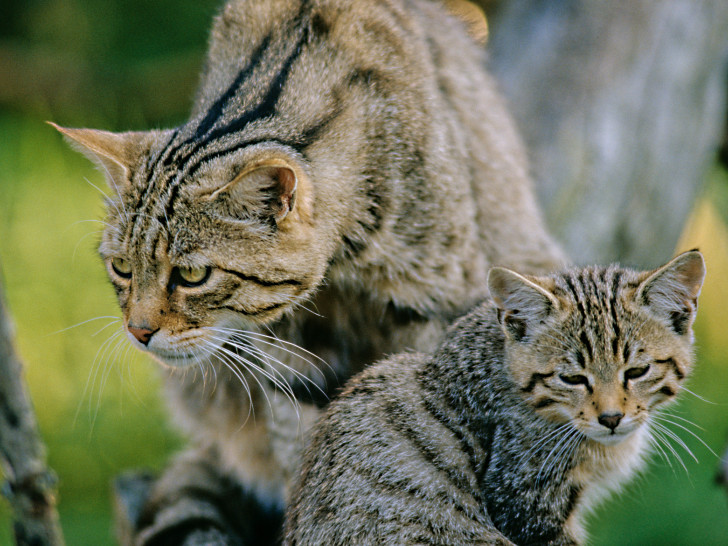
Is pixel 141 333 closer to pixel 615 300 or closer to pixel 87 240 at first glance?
pixel 615 300

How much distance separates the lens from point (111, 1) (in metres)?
6.52

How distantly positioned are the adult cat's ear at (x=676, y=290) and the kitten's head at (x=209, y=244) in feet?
3.59

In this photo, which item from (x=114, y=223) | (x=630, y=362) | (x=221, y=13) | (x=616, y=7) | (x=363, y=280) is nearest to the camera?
(x=630, y=362)

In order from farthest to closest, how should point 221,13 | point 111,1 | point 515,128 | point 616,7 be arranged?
point 111,1 → point 616,7 → point 515,128 → point 221,13

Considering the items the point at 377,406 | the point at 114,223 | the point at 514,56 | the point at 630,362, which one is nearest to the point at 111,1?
the point at 514,56

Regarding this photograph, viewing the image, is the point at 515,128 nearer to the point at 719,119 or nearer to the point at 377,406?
the point at 719,119

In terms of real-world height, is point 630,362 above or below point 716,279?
above

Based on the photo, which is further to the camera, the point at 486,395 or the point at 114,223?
the point at 114,223

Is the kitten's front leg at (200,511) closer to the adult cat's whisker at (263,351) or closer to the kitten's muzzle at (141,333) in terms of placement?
the adult cat's whisker at (263,351)

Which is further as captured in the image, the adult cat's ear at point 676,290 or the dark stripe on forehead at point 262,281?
the dark stripe on forehead at point 262,281

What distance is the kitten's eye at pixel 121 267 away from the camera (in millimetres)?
2762

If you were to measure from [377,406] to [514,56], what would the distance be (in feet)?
10.8

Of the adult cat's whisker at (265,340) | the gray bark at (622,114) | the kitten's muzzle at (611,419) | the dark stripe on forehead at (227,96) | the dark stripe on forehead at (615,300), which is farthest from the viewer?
the gray bark at (622,114)

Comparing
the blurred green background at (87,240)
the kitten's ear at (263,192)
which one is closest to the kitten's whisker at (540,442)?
the kitten's ear at (263,192)
